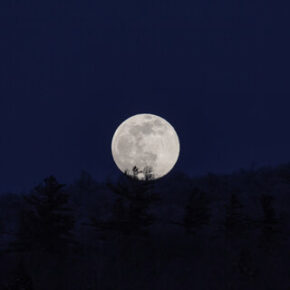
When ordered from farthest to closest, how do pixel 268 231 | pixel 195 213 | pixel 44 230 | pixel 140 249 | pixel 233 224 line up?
pixel 195 213, pixel 140 249, pixel 233 224, pixel 268 231, pixel 44 230

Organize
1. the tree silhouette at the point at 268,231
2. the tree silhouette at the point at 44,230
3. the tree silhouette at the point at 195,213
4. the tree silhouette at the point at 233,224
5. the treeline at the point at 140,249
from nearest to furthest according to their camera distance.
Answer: the treeline at the point at 140,249 → the tree silhouette at the point at 44,230 → the tree silhouette at the point at 268,231 → the tree silhouette at the point at 233,224 → the tree silhouette at the point at 195,213

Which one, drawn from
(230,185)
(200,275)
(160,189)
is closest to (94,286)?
(200,275)

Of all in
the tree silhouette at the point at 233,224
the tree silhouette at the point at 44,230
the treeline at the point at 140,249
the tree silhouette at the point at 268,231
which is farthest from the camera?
the tree silhouette at the point at 233,224

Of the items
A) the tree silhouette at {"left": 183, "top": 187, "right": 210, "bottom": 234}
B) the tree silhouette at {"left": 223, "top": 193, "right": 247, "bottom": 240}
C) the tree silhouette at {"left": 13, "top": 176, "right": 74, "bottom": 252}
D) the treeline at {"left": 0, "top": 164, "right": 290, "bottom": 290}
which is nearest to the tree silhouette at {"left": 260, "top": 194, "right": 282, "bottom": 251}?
the treeline at {"left": 0, "top": 164, "right": 290, "bottom": 290}

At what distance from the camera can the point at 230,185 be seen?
38.7m

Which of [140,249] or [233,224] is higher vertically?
[233,224]

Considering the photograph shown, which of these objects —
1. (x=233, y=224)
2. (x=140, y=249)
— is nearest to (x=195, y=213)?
(x=233, y=224)

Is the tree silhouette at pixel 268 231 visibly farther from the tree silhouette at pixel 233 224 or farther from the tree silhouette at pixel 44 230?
the tree silhouette at pixel 44 230

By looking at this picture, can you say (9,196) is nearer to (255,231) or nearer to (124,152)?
(124,152)

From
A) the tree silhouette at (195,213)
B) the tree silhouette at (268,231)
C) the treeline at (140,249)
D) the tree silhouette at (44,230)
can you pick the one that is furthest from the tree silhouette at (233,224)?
the tree silhouette at (44,230)

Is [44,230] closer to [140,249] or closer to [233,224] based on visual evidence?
[140,249]

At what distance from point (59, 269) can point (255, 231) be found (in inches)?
449

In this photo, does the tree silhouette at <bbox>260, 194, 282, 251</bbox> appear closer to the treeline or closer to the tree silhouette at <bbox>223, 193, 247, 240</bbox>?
the treeline

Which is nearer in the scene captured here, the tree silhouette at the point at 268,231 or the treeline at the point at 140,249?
the treeline at the point at 140,249
